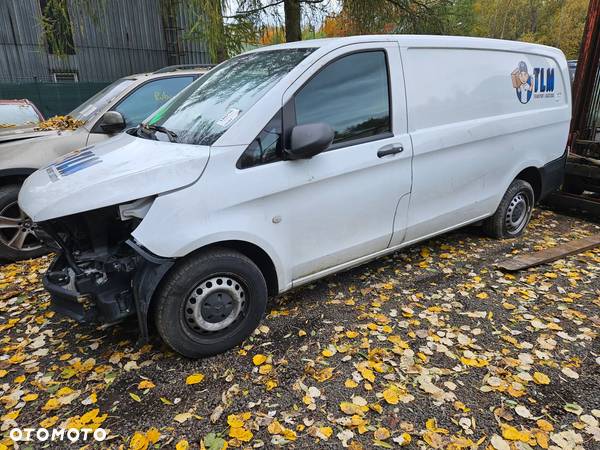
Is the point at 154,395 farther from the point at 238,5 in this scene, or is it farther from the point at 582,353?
the point at 238,5

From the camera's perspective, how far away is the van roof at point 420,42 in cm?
334

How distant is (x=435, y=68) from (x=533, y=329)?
7.26ft

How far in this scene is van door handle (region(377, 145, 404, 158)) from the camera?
3.39 metres

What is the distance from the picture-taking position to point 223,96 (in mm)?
3309

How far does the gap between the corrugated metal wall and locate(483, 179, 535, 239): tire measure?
44.2 feet

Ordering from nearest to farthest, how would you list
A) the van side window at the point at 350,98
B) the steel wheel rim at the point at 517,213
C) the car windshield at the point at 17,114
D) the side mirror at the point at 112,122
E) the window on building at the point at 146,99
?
the van side window at the point at 350,98
the side mirror at the point at 112,122
the steel wheel rim at the point at 517,213
the window on building at the point at 146,99
the car windshield at the point at 17,114

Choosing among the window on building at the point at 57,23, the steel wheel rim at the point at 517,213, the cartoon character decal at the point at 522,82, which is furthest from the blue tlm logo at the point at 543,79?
the window on building at the point at 57,23

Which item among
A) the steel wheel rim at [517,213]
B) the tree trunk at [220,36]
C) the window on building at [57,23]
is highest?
the window on building at [57,23]

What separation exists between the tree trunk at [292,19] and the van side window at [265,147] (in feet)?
21.5

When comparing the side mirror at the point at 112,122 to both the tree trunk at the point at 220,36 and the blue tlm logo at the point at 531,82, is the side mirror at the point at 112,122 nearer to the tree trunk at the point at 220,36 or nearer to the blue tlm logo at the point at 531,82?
the tree trunk at the point at 220,36

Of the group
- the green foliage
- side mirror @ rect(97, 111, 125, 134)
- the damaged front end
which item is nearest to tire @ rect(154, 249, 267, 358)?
the damaged front end

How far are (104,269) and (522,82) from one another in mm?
4181

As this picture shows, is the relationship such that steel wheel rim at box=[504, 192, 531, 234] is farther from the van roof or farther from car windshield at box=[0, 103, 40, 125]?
car windshield at box=[0, 103, 40, 125]

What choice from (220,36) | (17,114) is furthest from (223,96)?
(17,114)
